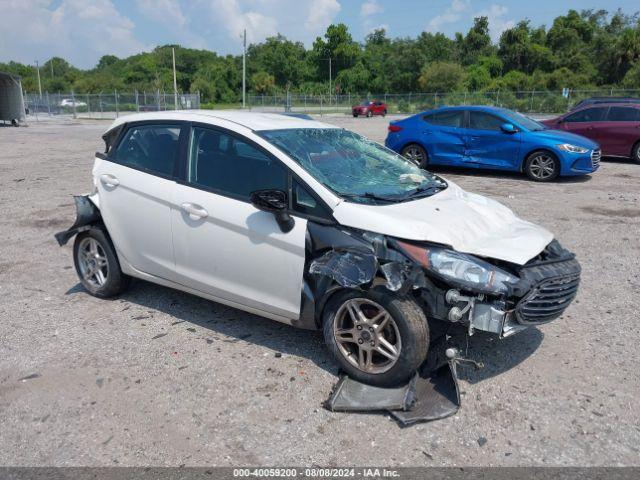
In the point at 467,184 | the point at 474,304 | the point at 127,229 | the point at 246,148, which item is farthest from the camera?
the point at 467,184

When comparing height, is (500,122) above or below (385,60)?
below

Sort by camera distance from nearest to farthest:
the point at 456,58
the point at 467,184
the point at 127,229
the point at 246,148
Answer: the point at 246,148, the point at 127,229, the point at 467,184, the point at 456,58

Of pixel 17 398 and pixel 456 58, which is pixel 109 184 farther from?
pixel 456 58

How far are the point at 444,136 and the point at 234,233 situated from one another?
30.2 ft

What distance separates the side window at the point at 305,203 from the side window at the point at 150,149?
3.89 ft

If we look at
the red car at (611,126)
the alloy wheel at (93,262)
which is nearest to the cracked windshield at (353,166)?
the alloy wheel at (93,262)

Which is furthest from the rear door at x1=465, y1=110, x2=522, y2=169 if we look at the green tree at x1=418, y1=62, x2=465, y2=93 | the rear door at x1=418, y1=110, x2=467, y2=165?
the green tree at x1=418, y1=62, x2=465, y2=93

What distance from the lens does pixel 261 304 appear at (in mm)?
3955

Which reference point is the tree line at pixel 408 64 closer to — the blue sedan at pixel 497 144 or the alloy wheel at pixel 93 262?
the blue sedan at pixel 497 144

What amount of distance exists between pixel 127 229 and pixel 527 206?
22.2 ft

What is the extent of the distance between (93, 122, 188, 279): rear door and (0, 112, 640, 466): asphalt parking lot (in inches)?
23.2

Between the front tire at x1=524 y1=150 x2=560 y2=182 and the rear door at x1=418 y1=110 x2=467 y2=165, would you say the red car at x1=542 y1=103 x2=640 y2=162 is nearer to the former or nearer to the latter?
the front tire at x1=524 y1=150 x2=560 y2=182

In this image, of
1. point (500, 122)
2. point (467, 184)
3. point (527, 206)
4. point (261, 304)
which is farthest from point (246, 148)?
point (500, 122)

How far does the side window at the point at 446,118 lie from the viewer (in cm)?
1202
